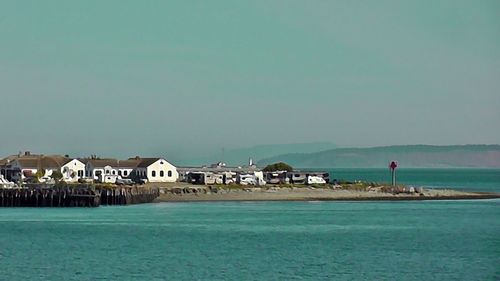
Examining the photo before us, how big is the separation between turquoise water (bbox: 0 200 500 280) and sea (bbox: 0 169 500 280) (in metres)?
0.06

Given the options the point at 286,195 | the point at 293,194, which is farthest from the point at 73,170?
the point at 293,194

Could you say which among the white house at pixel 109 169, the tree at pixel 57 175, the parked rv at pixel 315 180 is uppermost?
the white house at pixel 109 169

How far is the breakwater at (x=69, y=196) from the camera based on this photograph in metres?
→ 104

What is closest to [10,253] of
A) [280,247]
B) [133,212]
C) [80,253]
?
[80,253]

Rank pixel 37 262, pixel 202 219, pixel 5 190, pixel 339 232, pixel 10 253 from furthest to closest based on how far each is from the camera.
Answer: pixel 5 190, pixel 202 219, pixel 339 232, pixel 10 253, pixel 37 262

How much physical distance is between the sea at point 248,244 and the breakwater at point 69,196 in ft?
10.1

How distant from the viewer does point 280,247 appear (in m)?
62.2

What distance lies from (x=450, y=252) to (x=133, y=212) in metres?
40.5

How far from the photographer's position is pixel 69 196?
104625 mm

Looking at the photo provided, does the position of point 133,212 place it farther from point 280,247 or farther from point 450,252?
point 450,252

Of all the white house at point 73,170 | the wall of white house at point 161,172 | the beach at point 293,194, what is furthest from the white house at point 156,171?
the white house at point 73,170

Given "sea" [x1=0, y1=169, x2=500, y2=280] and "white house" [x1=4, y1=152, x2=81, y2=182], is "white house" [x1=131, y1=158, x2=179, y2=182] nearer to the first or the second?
"white house" [x1=4, y1=152, x2=81, y2=182]

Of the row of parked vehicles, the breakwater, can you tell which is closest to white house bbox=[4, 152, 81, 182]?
the row of parked vehicles

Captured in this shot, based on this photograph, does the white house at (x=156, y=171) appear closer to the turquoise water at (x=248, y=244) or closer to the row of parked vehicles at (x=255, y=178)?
the row of parked vehicles at (x=255, y=178)
